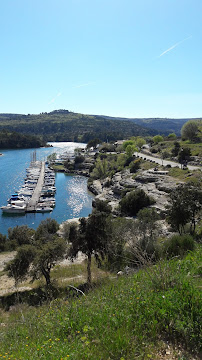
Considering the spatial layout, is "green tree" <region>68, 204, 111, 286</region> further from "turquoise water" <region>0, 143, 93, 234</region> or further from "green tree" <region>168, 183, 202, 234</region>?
"turquoise water" <region>0, 143, 93, 234</region>

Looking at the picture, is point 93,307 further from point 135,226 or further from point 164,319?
point 135,226

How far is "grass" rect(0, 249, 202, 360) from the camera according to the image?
393cm

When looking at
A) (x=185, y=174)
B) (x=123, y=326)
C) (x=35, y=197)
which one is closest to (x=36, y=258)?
(x=123, y=326)

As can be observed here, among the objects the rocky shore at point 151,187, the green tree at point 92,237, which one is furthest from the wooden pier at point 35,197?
the green tree at point 92,237

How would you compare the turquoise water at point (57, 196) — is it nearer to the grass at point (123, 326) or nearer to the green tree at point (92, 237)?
the green tree at point (92, 237)

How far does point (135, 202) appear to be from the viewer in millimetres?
33938

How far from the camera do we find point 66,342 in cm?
427

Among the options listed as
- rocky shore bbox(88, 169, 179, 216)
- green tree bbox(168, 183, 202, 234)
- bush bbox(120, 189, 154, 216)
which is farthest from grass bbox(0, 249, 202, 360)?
bush bbox(120, 189, 154, 216)

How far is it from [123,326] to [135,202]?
98.0ft

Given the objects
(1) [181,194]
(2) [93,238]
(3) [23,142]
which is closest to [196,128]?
(1) [181,194]

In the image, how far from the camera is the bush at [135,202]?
110ft

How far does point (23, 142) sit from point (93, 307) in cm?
13344

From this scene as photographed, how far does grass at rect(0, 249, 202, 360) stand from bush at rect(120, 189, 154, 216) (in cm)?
2815

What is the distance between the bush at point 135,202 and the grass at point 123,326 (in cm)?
2815
